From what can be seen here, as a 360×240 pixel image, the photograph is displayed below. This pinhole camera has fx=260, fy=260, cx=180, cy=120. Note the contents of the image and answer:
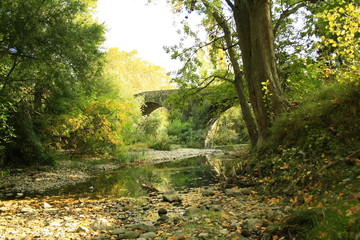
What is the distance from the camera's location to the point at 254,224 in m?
3.00

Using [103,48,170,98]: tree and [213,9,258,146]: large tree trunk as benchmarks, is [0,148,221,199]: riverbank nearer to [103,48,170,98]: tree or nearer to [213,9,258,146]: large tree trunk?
[213,9,258,146]: large tree trunk

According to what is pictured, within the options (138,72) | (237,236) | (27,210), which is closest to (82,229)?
(27,210)

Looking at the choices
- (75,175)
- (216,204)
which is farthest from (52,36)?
(216,204)

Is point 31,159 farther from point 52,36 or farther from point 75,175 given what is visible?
point 52,36

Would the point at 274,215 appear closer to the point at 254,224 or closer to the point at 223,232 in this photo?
the point at 254,224

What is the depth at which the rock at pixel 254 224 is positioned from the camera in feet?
9.51

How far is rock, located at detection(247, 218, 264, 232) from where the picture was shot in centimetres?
290

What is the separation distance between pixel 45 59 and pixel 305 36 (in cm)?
885

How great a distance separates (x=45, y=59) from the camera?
761 cm

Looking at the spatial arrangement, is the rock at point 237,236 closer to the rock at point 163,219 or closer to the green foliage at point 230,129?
the rock at point 163,219

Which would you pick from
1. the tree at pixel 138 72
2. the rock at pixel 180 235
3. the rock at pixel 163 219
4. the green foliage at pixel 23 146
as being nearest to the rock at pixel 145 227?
the rock at pixel 163 219

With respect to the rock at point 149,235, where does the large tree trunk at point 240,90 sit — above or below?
above

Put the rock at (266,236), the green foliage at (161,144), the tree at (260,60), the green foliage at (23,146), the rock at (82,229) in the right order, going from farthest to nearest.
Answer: the green foliage at (161,144) < the green foliage at (23,146) < the tree at (260,60) < the rock at (82,229) < the rock at (266,236)

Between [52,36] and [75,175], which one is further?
[75,175]
